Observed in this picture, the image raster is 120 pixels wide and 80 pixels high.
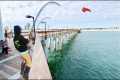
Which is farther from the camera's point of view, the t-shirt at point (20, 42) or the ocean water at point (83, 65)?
the ocean water at point (83, 65)

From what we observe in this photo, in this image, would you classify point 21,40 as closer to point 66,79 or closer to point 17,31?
point 17,31

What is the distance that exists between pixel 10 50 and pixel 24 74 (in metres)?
9.40

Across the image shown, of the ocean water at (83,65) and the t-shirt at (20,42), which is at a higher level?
the t-shirt at (20,42)

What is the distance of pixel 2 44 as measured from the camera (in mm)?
15531

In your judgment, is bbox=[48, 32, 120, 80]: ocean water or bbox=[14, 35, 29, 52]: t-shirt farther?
bbox=[48, 32, 120, 80]: ocean water

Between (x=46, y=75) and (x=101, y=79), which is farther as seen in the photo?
(x=101, y=79)

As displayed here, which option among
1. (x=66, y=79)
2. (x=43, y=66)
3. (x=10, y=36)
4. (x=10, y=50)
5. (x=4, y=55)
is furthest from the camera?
(x=10, y=36)

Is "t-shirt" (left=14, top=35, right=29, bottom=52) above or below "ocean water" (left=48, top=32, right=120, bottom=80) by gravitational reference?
above

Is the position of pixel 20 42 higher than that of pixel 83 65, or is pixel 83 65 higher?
pixel 20 42

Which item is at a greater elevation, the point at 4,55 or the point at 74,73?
the point at 4,55

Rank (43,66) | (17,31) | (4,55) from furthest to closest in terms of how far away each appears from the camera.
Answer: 1. (4,55)
2. (17,31)
3. (43,66)

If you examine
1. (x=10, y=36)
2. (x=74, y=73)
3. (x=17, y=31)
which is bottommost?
(x=74, y=73)

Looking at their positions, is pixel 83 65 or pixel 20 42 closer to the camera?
pixel 20 42

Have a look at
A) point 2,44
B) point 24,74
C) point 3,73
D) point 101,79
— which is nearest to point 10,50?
point 2,44
